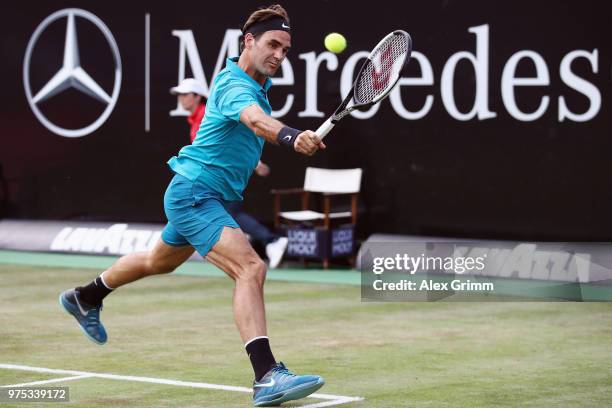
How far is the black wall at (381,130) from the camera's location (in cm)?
1199

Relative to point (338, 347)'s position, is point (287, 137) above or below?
above

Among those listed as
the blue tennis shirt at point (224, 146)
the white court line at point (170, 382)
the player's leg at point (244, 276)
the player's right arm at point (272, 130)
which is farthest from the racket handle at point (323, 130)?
the white court line at point (170, 382)

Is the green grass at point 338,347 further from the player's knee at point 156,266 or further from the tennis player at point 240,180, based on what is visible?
the player's knee at point 156,266

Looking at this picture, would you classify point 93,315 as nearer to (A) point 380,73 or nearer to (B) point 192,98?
(A) point 380,73

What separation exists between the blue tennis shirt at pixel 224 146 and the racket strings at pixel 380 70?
1.58 ft

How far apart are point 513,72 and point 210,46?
3604 millimetres

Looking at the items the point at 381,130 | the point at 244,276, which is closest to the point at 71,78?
the point at 381,130

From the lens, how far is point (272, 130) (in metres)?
5.60

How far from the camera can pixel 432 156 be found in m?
12.8

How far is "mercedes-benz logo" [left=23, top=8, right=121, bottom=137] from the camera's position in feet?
48.8

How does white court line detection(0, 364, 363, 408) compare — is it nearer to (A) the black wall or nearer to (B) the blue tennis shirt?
(B) the blue tennis shirt

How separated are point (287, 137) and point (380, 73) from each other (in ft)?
3.09

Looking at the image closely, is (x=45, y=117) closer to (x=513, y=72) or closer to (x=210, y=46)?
(x=210, y=46)

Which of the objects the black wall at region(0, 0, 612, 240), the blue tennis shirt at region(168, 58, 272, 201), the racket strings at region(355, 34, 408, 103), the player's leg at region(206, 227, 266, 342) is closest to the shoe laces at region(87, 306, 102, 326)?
the blue tennis shirt at region(168, 58, 272, 201)
